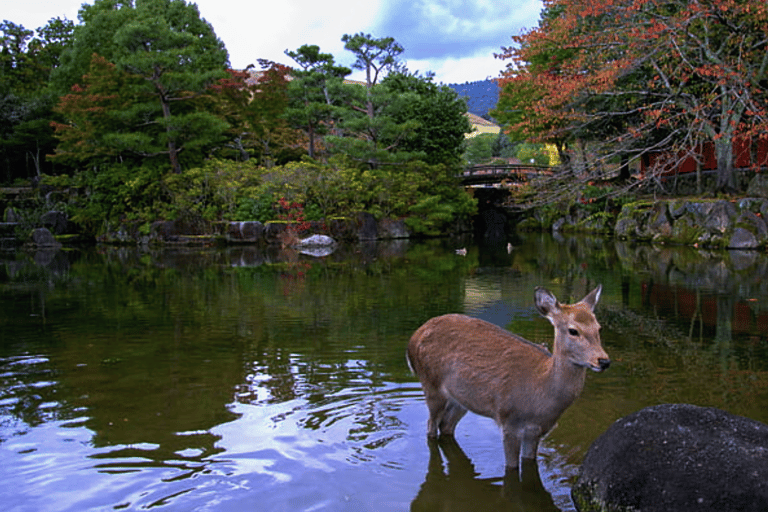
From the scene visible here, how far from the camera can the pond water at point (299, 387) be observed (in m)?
4.31

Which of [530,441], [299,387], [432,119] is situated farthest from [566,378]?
[432,119]

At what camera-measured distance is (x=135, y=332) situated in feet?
30.6

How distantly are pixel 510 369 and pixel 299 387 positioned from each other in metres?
2.78

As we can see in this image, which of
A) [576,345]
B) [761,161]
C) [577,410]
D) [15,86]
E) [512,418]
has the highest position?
[15,86]

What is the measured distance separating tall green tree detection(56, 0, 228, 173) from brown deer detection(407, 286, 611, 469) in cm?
2765

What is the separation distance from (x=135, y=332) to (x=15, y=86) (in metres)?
43.6

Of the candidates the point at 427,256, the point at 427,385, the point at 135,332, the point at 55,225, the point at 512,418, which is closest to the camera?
the point at 512,418

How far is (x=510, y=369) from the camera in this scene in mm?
4324

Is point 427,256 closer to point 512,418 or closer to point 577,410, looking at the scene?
point 577,410

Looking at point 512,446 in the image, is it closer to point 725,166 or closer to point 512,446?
point 512,446

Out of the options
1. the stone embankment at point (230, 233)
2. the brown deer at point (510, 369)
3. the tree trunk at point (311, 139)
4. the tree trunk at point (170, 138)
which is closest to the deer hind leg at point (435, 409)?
the brown deer at point (510, 369)

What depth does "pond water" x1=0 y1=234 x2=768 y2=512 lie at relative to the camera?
170 inches

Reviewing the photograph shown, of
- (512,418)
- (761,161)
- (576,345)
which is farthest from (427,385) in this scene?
(761,161)

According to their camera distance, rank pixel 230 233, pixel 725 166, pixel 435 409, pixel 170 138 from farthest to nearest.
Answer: pixel 170 138 → pixel 230 233 → pixel 725 166 → pixel 435 409
